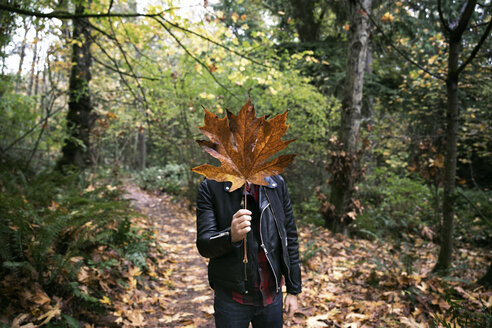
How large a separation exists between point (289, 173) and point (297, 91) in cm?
269

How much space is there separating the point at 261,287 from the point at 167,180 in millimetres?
12090

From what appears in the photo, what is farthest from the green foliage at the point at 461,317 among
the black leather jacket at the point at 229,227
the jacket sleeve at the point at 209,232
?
the jacket sleeve at the point at 209,232

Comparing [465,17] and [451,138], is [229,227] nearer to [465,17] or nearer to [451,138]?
[451,138]

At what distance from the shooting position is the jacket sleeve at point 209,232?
1507 millimetres

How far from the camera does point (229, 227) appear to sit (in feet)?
5.29

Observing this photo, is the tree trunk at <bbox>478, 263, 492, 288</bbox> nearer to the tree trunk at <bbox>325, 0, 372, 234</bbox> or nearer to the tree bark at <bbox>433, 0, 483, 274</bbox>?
the tree bark at <bbox>433, 0, 483, 274</bbox>

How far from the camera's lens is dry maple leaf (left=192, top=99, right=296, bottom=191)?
1.25m

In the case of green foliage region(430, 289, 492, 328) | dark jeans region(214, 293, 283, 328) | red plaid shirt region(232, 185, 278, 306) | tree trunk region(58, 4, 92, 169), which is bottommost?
green foliage region(430, 289, 492, 328)

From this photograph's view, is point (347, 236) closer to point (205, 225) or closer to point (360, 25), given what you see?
point (360, 25)

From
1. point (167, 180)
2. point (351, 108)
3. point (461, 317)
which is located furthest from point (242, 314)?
point (167, 180)

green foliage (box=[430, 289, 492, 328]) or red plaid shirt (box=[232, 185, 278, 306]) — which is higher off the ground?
red plaid shirt (box=[232, 185, 278, 306])

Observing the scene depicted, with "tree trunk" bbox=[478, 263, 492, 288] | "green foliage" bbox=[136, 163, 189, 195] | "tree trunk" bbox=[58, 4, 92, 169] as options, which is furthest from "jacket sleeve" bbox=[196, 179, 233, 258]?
"green foliage" bbox=[136, 163, 189, 195]

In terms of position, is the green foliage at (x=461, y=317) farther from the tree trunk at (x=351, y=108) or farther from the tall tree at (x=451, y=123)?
the tree trunk at (x=351, y=108)

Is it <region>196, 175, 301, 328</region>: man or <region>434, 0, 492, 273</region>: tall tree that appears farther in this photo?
<region>434, 0, 492, 273</region>: tall tree
